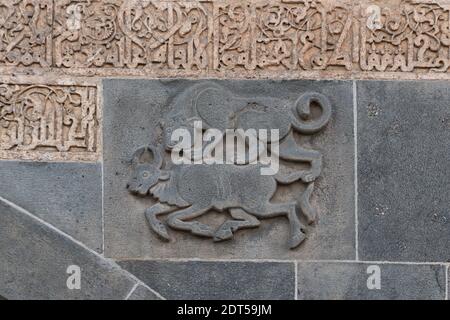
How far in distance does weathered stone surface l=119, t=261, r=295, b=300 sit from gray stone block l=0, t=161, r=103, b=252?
249mm

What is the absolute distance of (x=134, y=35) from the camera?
566 centimetres

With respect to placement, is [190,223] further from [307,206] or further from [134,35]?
[134,35]

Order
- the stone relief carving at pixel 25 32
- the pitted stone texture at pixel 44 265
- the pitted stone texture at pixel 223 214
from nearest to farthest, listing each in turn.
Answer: the pitted stone texture at pixel 44 265 < the pitted stone texture at pixel 223 214 < the stone relief carving at pixel 25 32

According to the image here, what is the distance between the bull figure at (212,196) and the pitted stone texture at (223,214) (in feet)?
0.17

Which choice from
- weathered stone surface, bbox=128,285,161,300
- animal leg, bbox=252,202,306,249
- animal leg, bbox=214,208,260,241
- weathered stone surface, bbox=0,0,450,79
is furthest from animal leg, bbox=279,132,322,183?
weathered stone surface, bbox=128,285,161,300

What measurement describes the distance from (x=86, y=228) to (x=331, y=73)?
140 cm

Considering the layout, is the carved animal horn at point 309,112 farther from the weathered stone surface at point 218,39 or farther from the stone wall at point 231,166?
the weathered stone surface at point 218,39

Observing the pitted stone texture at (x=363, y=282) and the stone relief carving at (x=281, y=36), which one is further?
the stone relief carving at (x=281, y=36)

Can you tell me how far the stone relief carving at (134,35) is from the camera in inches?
222

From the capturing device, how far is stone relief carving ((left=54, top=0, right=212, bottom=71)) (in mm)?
5641

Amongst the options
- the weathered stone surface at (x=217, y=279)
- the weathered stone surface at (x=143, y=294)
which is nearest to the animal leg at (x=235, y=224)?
the weathered stone surface at (x=217, y=279)

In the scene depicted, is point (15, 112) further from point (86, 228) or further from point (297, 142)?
point (297, 142)

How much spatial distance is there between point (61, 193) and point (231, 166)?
2.69 feet

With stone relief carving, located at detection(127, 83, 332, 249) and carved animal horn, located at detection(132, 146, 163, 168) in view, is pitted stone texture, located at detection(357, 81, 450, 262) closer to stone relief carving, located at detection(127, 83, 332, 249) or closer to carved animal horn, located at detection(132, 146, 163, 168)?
stone relief carving, located at detection(127, 83, 332, 249)
